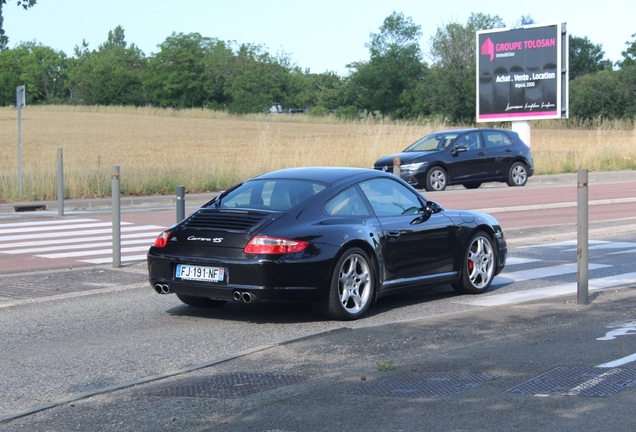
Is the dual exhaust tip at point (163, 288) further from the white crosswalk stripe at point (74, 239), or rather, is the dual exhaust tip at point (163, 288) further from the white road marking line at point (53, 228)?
the white road marking line at point (53, 228)

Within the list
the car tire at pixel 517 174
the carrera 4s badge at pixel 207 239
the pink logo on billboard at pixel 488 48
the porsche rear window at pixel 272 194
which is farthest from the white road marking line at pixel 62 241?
the pink logo on billboard at pixel 488 48

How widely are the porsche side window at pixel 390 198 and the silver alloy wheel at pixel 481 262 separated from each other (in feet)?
3.00

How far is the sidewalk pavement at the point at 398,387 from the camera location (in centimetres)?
530

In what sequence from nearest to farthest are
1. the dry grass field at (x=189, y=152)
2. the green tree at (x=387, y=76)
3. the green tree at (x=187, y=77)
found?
the dry grass field at (x=189, y=152) < the green tree at (x=387, y=76) < the green tree at (x=187, y=77)

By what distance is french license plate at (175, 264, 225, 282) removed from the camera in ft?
27.2

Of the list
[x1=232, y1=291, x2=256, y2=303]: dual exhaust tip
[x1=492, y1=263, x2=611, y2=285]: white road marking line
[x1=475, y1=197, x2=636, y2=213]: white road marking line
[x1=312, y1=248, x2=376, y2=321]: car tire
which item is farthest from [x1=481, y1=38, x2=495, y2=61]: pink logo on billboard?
[x1=232, y1=291, x2=256, y2=303]: dual exhaust tip

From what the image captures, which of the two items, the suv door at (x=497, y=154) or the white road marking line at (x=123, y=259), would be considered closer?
the white road marking line at (x=123, y=259)

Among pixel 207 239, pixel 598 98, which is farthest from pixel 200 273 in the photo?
pixel 598 98

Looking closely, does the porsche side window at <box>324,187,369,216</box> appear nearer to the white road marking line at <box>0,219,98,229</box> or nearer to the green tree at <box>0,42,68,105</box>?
the white road marking line at <box>0,219,98,229</box>

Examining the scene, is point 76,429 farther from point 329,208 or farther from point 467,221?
point 467,221

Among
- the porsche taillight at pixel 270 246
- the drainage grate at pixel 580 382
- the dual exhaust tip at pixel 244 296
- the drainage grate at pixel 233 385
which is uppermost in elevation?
the porsche taillight at pixel 270 246

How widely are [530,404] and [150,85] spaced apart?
121351 millimetres

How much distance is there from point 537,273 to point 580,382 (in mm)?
5710

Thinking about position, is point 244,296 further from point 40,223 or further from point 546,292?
point 40,223
